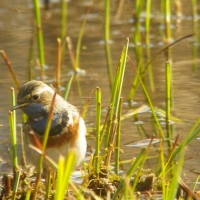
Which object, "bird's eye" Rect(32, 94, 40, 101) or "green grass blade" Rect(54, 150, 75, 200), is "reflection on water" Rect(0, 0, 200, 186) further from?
"green grass blade" Rect(54, 150, 75, 200)

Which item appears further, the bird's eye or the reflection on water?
the reflection on water

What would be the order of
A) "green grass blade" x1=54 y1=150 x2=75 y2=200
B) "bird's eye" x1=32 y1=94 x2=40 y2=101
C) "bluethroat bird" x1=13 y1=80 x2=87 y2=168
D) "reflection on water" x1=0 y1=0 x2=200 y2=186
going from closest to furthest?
"green grass blade" x1=54 y1=150 x2=75 y2=200 → "bluethroat bird" x1=13 y1=80 x2=87 y2=168 → "bird's eye" x1=32 y1=94 x2=40 y2=101 → "reflection on water" x1=0 y1=0 x2=200 y2=186

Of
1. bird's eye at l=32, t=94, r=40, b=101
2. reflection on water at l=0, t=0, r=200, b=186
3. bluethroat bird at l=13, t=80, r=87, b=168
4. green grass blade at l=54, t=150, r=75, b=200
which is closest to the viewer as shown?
green grass blade at l=54, t=150, r=75, b=200

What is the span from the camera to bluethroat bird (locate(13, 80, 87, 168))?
4.73 m

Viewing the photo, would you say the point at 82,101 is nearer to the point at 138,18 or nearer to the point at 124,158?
the point at 124,158

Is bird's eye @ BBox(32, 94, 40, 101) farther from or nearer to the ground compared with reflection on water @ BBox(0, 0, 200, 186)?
farther from the ground

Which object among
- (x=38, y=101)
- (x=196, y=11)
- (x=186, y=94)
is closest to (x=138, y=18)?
(x=196, y=11)

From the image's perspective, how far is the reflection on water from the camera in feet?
20.4

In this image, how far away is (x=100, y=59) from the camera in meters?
7.96

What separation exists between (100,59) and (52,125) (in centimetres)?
318

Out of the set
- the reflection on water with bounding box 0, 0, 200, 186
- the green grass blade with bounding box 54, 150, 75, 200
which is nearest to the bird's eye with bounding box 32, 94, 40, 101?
the reflection on water with bounding box 0, 0, 200, 186

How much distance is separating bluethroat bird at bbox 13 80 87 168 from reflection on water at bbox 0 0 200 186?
0.62 meters

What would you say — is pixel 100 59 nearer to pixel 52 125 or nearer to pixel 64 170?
pixel 52 125

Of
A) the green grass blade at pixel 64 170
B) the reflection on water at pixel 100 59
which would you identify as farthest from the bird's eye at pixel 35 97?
the green grass blade at pixel 64 170
